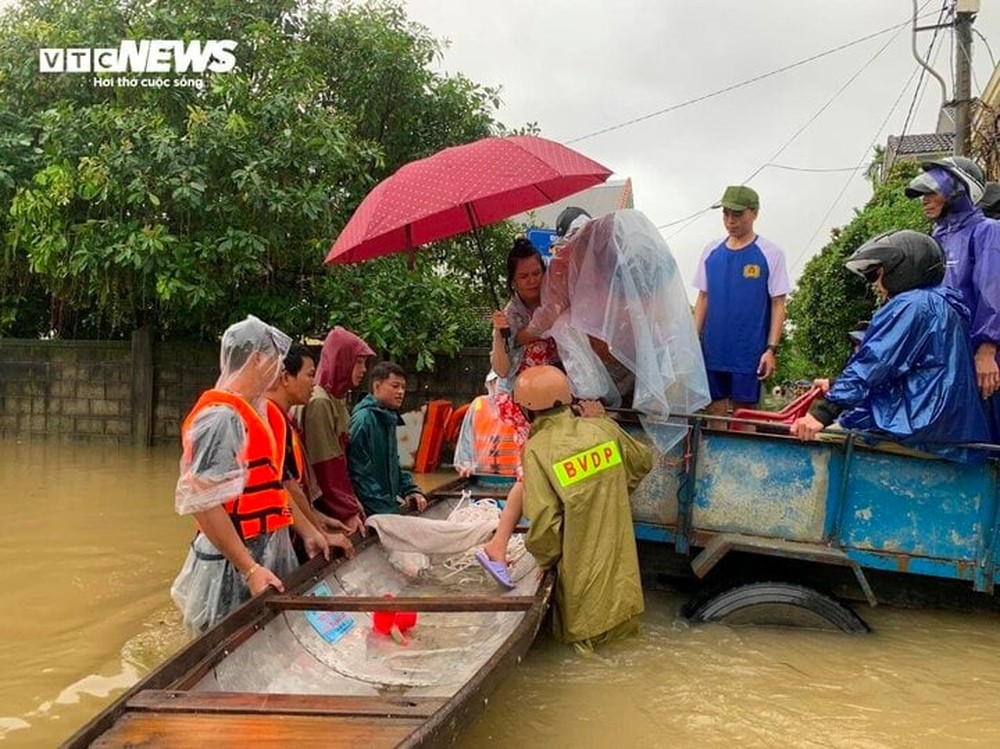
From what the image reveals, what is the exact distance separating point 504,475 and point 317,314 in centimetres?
439

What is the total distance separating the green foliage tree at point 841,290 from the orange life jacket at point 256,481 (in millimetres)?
8224

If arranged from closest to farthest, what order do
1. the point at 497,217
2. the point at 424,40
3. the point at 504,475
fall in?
the point at 497,217 < the point at 504,475 < the point at 424,40

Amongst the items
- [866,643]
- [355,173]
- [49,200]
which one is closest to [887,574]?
[866,643]

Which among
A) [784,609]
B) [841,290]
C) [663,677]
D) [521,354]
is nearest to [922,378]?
[784,609]

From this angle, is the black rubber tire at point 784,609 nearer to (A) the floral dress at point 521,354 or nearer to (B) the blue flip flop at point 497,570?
(B) the blue flip flop at point 497,570

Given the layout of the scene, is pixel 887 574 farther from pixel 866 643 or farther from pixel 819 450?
pixel 819 450

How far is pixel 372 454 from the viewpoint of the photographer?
4.92 m

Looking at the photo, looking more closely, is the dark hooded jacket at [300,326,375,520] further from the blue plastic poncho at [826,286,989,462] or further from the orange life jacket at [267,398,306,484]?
the blue plastic poncho at [826,286,989,462]

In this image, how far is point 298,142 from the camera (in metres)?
8.30

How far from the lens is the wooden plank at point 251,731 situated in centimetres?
226

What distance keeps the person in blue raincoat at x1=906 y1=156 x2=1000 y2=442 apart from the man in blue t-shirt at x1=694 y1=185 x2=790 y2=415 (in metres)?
0.84

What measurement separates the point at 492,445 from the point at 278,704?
12.6 ft

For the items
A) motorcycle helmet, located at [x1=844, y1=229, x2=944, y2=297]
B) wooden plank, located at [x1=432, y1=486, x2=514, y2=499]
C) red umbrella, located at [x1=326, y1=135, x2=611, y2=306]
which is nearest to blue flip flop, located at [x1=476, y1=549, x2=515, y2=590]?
wooden plank, located at [x1=432, y1=486, x2=514, y2=499]

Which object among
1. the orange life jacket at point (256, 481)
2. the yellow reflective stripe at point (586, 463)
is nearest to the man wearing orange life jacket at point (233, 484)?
the orange life jacket at point (256, 481)
